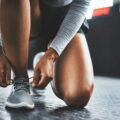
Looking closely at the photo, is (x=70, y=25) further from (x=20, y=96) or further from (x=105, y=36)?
(x=105, y=36)

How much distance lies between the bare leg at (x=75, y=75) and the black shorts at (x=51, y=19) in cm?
12

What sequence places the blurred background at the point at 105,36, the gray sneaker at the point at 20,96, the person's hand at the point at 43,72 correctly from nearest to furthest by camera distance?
the person's hand at the point at 43,72 → the gray sneaker at the point at 20,96 → the blurred background at the point at 105,36

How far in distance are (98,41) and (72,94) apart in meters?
3.16

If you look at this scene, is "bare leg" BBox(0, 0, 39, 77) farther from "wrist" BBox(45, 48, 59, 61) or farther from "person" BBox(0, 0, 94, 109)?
"wrist" BBox(45, 48, 59, 61)

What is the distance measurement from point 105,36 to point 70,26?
10.3ft

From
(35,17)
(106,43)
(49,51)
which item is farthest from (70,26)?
(106,43)

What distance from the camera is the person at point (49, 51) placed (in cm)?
111

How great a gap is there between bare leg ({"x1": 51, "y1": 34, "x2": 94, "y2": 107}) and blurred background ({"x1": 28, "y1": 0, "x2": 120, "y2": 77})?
2.79 m

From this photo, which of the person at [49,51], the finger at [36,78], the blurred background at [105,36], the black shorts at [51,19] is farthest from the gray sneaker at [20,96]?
the blurred background at [105,36]

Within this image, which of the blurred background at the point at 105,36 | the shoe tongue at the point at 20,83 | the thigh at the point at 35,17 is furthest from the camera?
the blurred background at the point at 105,36

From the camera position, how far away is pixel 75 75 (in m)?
1.31

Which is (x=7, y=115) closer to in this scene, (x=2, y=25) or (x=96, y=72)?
(x=2, y=25)

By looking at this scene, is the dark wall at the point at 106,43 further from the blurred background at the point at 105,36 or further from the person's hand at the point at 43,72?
the person's hand at the point at 43,72

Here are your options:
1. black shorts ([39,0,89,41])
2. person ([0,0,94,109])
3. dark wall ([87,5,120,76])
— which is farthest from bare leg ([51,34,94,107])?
dark wall ([87,5,120,76])
